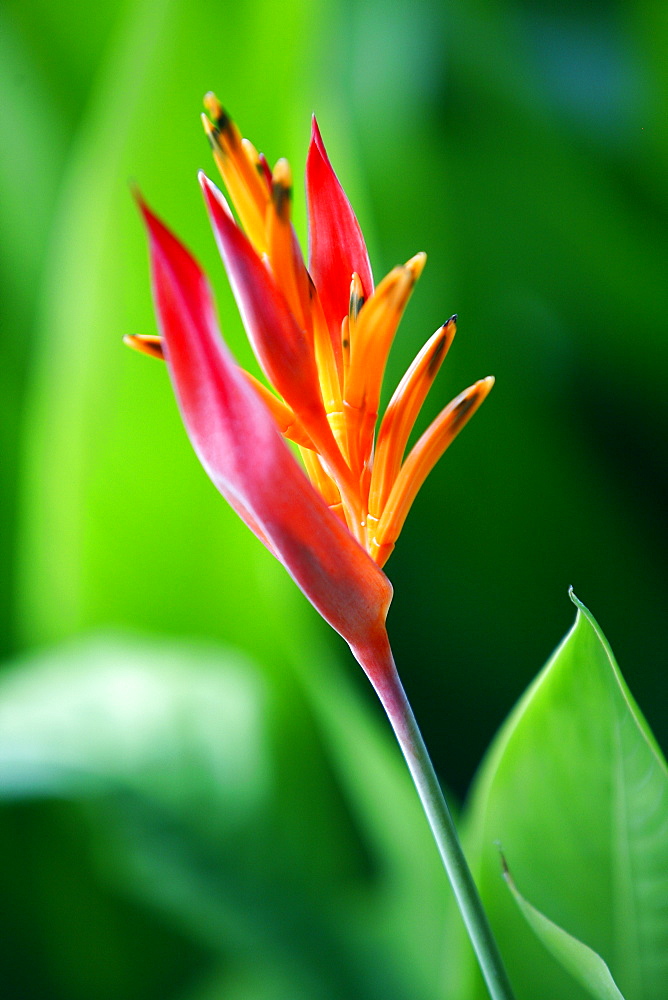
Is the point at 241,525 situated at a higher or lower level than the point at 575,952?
higher

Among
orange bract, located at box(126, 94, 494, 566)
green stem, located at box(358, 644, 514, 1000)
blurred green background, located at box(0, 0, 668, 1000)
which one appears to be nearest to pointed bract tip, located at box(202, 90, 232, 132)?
orange bract, located at box(126, 94, 494, 566)

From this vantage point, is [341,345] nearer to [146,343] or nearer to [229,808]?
[146,343]

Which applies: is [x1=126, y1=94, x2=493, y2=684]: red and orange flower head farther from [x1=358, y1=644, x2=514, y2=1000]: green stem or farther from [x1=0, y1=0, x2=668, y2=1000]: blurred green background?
[x1=0, y1=0, x2=668, y2=1000]: blurred green background

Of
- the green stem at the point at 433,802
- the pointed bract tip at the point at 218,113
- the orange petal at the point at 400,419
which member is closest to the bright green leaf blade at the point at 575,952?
the green stem at the point at 433,802

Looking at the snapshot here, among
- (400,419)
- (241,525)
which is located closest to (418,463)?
(400,419)

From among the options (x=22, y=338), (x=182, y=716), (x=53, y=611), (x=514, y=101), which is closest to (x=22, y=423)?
(x=22, y=338)

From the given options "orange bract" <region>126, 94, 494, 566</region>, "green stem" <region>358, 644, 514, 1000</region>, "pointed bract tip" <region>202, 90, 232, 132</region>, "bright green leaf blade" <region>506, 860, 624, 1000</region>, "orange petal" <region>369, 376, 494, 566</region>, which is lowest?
"bright green leaf blade" <region>506, 860, 624, 1000</region>
